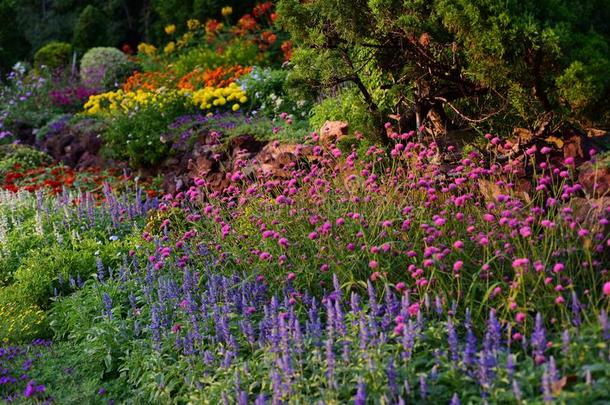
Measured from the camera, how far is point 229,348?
3549 mm

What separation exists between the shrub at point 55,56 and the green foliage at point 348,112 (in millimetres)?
12469

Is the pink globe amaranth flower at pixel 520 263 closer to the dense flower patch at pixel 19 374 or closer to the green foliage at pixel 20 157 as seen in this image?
the dense flower patch at pixel 19 374

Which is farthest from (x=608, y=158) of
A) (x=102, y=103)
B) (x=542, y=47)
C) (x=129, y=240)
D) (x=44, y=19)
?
(x=44, y=19)

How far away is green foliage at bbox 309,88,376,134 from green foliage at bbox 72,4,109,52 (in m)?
14.3

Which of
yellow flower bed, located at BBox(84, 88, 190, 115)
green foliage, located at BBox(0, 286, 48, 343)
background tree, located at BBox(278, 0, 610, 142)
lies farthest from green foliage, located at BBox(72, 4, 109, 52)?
green foliage, located at BBox(0, 286, 48, 343)

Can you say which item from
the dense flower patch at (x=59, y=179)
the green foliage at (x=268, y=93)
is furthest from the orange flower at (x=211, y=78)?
the dense flower patch at (x=59, y=179)

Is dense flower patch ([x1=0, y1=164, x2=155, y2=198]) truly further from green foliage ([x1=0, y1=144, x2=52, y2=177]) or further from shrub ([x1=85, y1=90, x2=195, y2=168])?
shrub ([x1=85, y1=90, x2=195, y2=168])

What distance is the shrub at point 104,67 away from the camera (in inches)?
623

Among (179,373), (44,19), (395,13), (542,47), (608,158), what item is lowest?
(179,373)

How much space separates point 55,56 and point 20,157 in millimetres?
8908

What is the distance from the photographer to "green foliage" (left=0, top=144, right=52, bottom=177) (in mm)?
9945

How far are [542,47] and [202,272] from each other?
2593 millimetres

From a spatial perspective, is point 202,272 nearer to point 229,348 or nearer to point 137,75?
point 229,348

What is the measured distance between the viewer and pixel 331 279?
4031 mm
